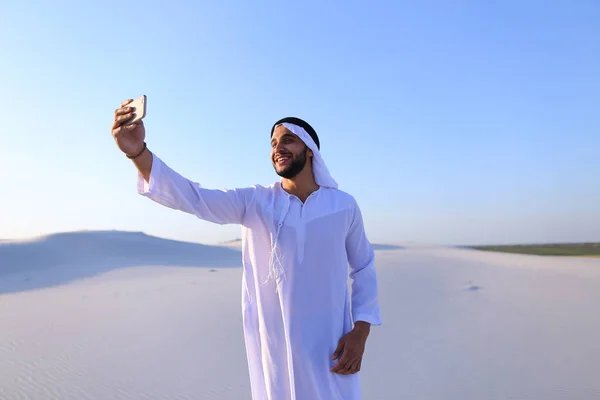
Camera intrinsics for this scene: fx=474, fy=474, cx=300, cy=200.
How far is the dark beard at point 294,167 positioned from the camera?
94.0 inches

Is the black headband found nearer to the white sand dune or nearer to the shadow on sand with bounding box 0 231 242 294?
the white sand dune

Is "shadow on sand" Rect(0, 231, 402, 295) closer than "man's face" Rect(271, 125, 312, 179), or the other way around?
"man's face" Rect(271, 125, 312, 179)

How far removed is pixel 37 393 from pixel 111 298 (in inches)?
193

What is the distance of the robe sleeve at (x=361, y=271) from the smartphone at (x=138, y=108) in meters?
1.15

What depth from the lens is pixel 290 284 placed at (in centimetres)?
221

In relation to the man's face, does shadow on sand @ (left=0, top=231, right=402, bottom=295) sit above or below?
below

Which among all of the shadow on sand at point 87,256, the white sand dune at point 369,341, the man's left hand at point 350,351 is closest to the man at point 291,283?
the man's left hand at point 350,351

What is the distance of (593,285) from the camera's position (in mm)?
10508

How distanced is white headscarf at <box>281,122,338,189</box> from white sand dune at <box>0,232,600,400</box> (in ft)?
A: 9.09

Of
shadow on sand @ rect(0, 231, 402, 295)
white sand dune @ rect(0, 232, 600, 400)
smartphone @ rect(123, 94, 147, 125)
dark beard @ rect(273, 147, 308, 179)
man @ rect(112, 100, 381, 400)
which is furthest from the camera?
shadow on sand @ rect(0, 231, 402, 295)

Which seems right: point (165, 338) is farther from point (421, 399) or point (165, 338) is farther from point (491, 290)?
point (491, 290)

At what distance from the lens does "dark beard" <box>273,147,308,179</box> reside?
7.84 ft

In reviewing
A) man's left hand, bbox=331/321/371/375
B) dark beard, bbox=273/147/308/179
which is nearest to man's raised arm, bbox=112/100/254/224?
dark beard, bbox=273/147/308/179

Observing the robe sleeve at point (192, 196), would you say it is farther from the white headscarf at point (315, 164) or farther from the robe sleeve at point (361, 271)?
the robe sleeve at point (361, 271)
